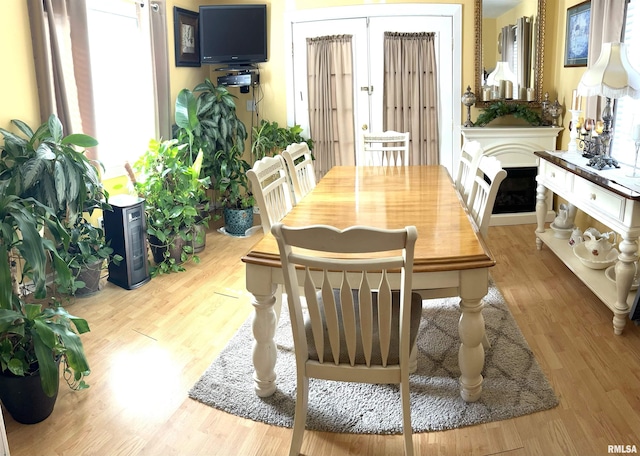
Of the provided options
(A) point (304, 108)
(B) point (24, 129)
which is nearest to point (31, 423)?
(B) point (24, 129)

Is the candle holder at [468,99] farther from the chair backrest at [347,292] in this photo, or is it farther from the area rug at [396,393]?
the chair backrest at [347,292]

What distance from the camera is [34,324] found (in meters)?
2.18

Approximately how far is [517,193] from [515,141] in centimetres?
51

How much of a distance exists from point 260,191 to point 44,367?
1.14 metres

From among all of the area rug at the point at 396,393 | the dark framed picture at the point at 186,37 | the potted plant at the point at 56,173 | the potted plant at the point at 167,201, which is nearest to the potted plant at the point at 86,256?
the potted plant at the point at 56,173

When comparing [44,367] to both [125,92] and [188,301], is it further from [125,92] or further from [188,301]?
[125,92]

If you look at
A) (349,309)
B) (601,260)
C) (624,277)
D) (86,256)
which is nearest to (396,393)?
(349,309)

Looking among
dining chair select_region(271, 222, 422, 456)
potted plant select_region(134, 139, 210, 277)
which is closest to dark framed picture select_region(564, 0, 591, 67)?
potted plant select_region(134, 139, 210, 277)

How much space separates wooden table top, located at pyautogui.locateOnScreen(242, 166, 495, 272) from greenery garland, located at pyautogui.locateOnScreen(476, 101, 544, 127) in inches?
60.7

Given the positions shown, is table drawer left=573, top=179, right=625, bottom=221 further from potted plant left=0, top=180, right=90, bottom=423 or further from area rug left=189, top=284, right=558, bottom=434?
potted plant left=0, top=180, right=90, bottom=423

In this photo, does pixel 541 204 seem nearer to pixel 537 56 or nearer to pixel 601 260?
pixel 601 260

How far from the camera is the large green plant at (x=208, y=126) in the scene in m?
4.49

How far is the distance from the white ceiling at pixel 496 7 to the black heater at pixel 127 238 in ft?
11.3

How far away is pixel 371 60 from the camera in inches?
206
